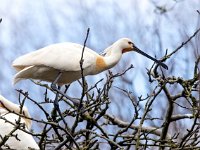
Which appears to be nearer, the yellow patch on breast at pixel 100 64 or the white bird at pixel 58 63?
the white bird at pixel 58 63

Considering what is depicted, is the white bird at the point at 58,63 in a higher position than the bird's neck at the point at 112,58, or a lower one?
lower

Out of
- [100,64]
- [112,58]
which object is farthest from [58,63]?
[112,58]

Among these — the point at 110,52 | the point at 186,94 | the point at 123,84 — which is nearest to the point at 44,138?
the point at 186,94

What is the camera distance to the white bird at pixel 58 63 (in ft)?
18.1

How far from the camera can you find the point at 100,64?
19.2 feet

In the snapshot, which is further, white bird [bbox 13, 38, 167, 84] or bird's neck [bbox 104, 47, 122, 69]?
bird's neck [bbox 104, 47, 122, 69]

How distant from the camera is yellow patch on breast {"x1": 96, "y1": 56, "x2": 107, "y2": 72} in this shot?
19.2 feet

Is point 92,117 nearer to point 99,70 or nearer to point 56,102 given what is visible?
point 56,102

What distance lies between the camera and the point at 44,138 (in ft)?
14.4

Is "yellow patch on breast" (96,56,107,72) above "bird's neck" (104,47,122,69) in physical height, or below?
below

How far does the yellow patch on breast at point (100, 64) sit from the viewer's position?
584 cm

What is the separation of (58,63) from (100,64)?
0.44 m

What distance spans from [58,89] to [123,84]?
21.3 ft

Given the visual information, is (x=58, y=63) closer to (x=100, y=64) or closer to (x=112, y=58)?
(x=100, y=64)
